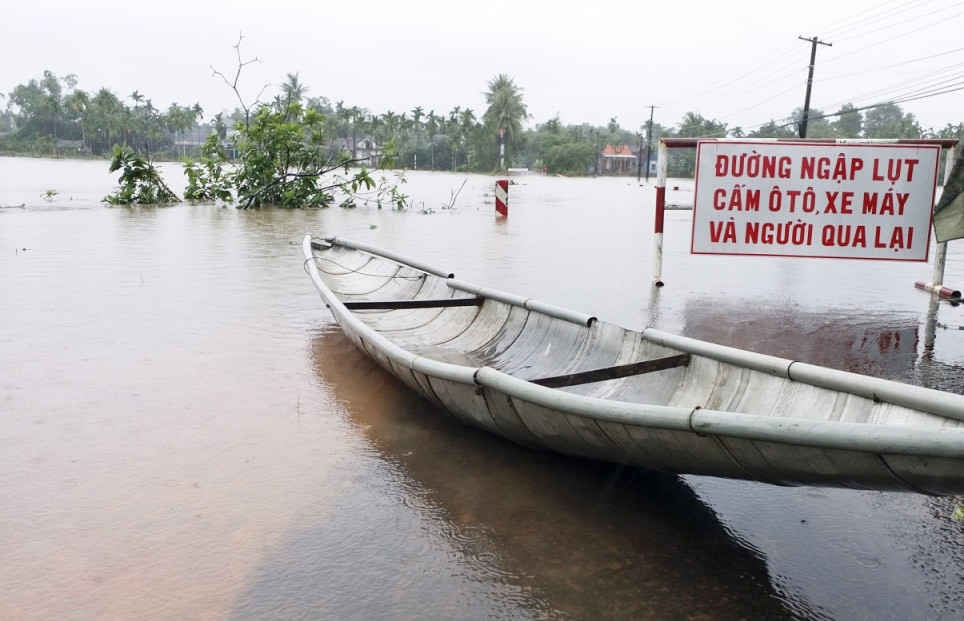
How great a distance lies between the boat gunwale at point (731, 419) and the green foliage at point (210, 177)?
1718 cm

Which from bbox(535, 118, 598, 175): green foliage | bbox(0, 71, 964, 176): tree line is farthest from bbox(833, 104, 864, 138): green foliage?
bbox(535, 118, 598, 175): green foliage

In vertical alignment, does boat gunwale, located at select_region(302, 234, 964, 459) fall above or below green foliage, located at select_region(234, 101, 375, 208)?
below

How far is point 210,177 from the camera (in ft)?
68.2

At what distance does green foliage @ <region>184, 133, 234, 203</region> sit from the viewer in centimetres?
1980

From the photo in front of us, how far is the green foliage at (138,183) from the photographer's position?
63.4 ft

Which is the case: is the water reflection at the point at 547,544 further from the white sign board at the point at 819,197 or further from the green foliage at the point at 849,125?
the green foliage at the point at 849,125

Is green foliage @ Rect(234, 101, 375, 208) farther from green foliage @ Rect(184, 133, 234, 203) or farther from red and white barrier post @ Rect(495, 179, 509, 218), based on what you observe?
red and white barrier post @ Rect(495, 179, 509, 218)

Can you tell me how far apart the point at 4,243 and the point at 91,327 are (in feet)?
22.2

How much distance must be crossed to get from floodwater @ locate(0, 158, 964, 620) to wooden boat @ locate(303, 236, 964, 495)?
372 mm

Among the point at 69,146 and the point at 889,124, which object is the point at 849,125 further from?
the point at 69,146

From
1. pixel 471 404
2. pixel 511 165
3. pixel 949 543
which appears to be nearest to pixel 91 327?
pixel 471 404

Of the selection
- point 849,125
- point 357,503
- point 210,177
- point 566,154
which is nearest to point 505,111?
point 566,154

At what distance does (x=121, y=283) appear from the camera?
8.72 metres

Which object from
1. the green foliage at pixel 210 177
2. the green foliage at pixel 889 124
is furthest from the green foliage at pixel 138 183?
the green foliage at pixel 889 124
